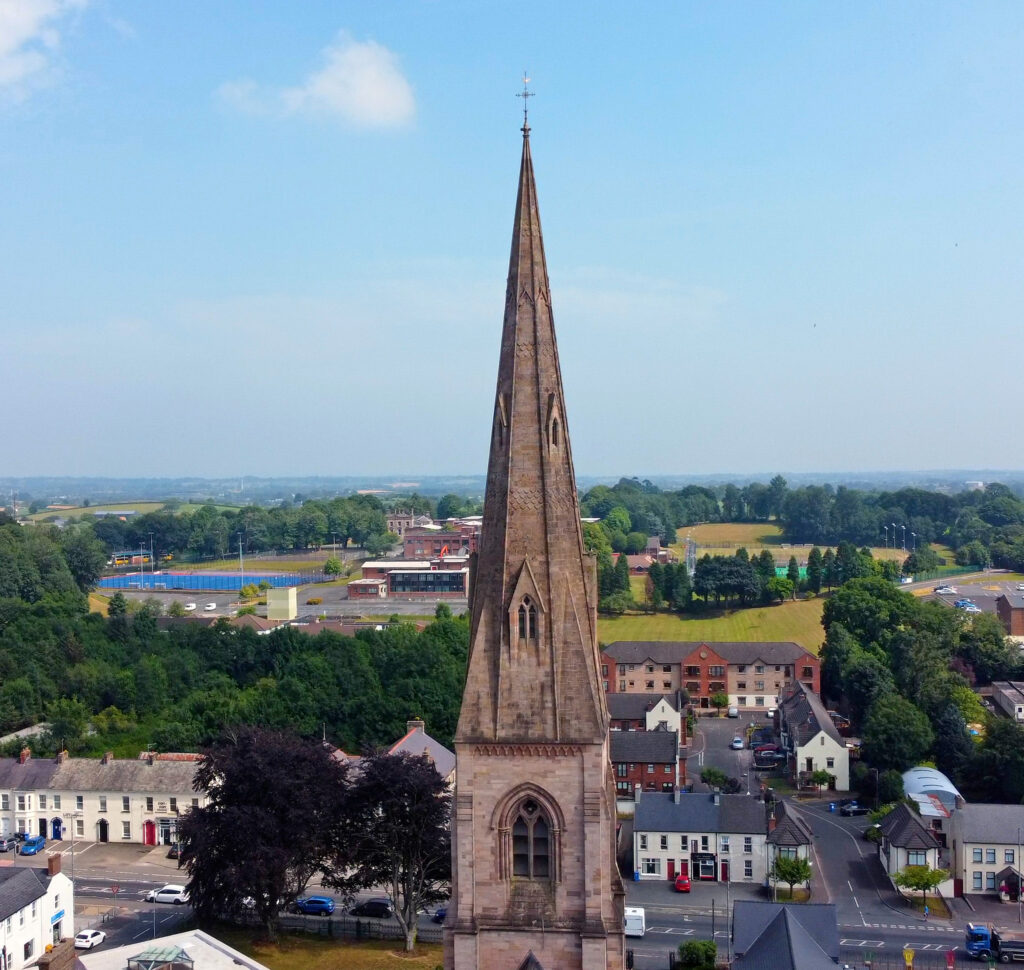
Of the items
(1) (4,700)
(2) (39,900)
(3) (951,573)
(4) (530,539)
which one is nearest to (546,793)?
(4) (530,539)

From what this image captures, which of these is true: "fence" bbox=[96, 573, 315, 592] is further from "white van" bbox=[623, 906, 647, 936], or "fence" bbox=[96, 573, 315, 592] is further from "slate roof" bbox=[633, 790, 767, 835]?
"white van" bbox=[623, 906, 647, 936]

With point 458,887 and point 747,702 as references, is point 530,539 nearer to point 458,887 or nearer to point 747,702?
point 458,887

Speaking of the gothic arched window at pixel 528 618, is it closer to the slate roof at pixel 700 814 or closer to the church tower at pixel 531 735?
the church tower at pixel 531 735

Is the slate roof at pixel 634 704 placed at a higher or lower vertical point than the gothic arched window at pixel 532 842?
A: lower

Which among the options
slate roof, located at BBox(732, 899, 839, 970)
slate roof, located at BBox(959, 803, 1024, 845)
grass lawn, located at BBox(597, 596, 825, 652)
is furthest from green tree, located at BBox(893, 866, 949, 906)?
grass lawn, located at BBox(597, 596, 825, 652)

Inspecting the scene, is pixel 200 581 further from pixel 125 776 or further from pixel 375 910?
pixel 375 910

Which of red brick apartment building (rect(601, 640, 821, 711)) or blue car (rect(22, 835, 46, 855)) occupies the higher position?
red brick apartment building (rect(601, 640, 821, 711))

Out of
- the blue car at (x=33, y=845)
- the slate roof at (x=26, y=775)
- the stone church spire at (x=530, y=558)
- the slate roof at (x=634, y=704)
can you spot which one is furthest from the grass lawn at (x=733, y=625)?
the stone church spire at (x=530, y=558)
